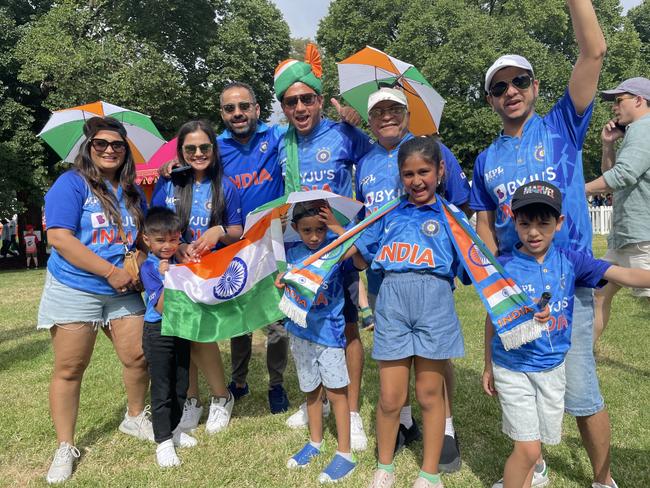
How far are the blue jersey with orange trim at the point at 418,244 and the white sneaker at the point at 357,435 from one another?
4.77 feet

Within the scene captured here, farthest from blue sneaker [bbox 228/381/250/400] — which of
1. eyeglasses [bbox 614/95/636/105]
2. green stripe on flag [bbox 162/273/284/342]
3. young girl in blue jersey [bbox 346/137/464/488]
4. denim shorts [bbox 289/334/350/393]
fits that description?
eyeglasses [bbox 614/95/636/105]

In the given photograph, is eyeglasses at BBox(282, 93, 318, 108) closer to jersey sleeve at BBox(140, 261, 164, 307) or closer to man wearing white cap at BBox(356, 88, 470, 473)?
man wearing white cap at BBox(356, 88, 470, 473)

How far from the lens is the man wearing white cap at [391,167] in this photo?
3297 millimetres

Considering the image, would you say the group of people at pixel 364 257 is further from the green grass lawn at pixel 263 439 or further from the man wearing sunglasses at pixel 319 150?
the green grass lawn at pixel 263 439

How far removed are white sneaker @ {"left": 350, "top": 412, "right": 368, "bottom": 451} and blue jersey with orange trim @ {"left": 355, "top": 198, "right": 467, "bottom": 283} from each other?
1.45 m

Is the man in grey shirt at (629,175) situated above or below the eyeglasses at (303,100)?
below

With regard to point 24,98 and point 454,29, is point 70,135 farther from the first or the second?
point 454,29

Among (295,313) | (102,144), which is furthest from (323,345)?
(102,144)

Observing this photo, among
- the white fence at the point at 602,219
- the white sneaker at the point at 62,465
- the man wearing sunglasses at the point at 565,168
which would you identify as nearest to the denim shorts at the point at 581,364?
the man wearing sunglasses at the point at 565,168

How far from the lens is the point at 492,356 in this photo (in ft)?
9.18

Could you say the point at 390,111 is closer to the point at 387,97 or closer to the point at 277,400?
the point at 387,97

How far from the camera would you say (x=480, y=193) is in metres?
3.08

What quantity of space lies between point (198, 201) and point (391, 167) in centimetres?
153

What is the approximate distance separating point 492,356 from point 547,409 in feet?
1.24
